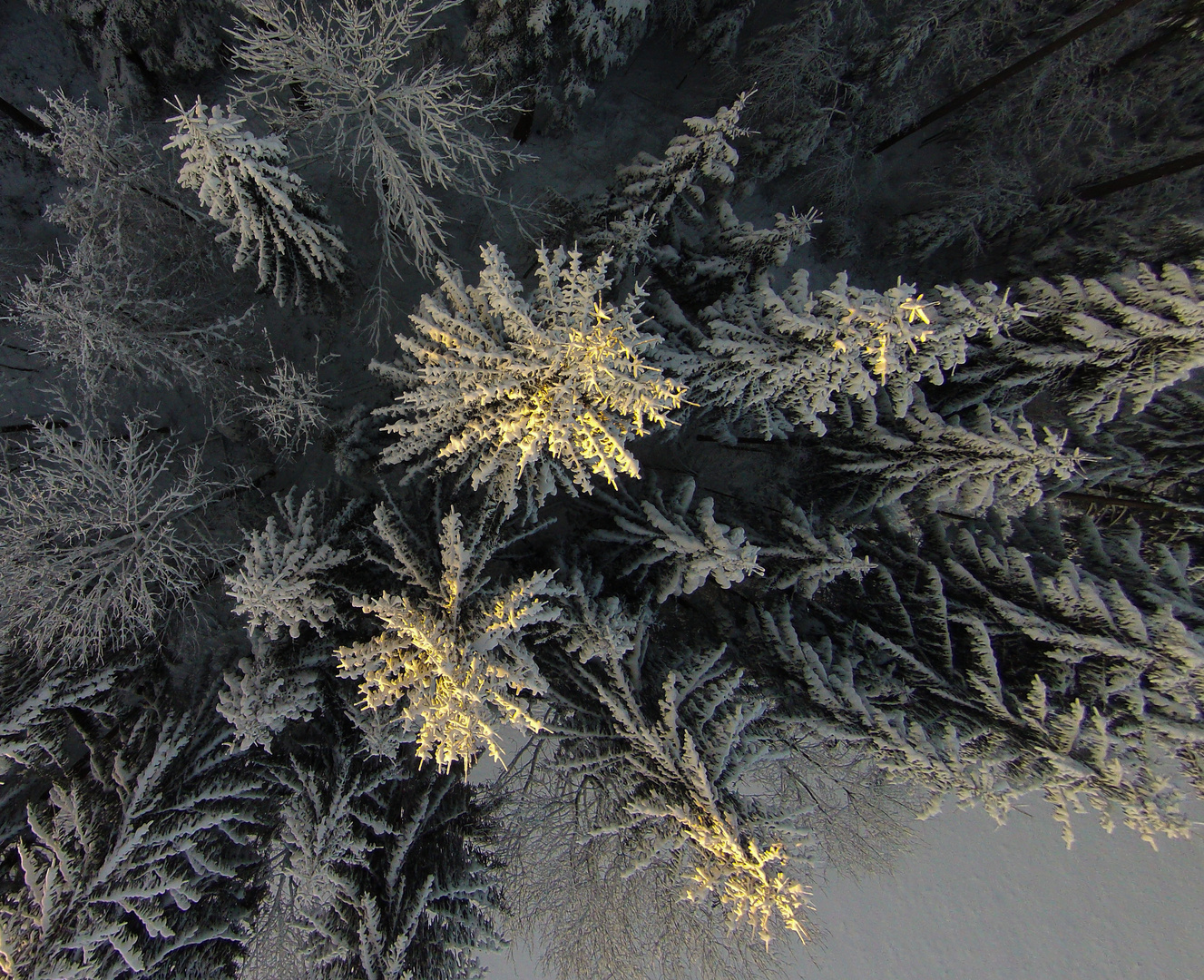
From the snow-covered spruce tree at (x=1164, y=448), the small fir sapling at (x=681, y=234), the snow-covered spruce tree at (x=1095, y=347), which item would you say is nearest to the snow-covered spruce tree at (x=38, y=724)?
the small fir sapling at (x=681, y=234)

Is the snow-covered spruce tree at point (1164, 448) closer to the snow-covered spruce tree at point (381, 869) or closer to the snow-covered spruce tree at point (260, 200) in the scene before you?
the snow-covered spruce tree at point (381, 869)

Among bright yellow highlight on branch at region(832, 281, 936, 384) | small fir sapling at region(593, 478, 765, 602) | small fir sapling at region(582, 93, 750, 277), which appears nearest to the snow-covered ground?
small fir sapling at region(593, 478, 765, 602)

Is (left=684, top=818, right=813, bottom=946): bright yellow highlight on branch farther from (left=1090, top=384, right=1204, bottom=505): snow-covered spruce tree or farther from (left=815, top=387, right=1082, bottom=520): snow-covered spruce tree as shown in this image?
(left=1090, top=384, right=1204, bottom=505): snow-covered spruce tree

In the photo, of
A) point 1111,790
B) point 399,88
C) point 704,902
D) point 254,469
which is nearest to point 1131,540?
point 1111,790

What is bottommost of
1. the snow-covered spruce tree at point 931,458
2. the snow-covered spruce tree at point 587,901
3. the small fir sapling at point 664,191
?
the snow-covered spruce tree at point 587,901

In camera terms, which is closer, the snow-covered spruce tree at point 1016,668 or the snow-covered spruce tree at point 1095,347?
the snow-covered spruce tree at point 1095,347

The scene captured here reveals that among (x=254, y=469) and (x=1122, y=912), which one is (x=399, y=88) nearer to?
(x=254, y=469)
